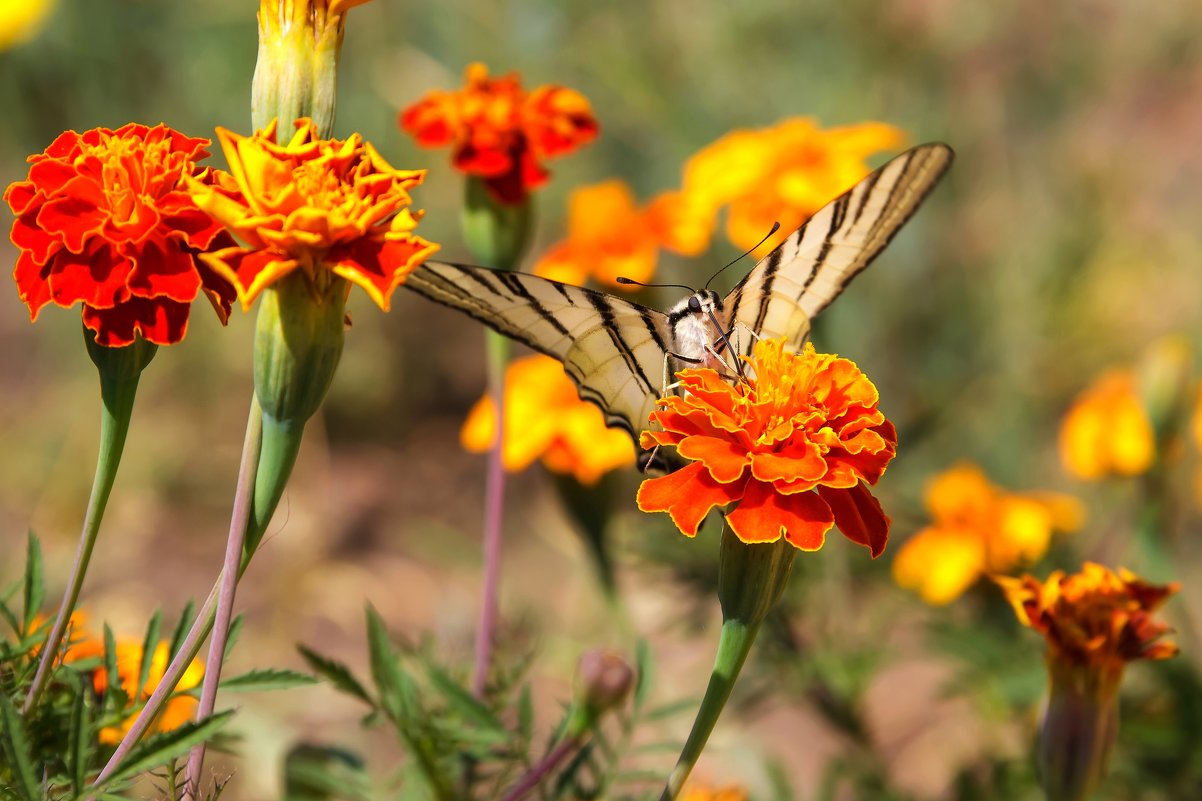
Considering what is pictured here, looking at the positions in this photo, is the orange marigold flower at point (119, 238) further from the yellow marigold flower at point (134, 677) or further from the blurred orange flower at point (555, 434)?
the blurred orange flower at point (555, 434)

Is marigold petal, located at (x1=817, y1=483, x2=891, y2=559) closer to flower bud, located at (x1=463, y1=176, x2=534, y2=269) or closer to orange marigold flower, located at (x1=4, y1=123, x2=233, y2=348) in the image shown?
orange marigold flower, located at (x1=4, y1=123, x2=233, y2=348)

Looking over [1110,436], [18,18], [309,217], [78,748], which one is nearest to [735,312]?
[309,217]

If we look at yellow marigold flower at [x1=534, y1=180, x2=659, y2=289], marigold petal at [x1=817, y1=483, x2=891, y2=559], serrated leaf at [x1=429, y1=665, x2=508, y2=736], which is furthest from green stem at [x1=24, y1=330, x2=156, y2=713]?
yellow marigold flower at [x1=534, y1=180, x2=659, y2=289]

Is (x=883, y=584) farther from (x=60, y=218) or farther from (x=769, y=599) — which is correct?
(x=60, y=218)

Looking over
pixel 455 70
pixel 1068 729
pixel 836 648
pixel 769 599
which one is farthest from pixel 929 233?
pixel 769 599

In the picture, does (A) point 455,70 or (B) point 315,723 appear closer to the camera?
(B) point 315,723

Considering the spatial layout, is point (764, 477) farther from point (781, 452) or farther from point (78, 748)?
point (78, 748)

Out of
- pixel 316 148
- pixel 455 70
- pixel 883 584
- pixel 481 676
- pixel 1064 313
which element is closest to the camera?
pixel 316 148
